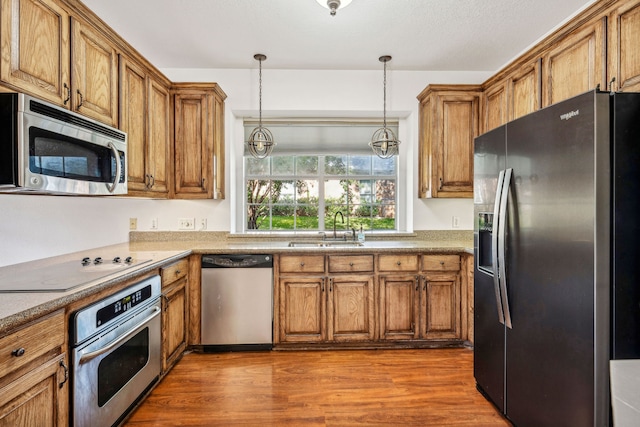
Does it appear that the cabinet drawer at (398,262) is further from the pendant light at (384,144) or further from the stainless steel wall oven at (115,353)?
the stainless steel wall oven at (115,353)

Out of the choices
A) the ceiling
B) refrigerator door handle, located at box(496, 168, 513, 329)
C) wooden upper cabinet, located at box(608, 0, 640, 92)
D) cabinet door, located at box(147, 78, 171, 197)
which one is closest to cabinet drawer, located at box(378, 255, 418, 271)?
refrigerator door handle, located at box(496, 168, 513, 329)

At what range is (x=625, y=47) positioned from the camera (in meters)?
1.64

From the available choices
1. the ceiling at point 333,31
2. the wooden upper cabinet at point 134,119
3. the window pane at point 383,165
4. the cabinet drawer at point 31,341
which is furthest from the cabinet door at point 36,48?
the window pane at point 383,165

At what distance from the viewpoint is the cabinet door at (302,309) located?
2.69 meters

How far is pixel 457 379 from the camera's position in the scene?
7.45ft

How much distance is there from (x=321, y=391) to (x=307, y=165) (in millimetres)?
2130

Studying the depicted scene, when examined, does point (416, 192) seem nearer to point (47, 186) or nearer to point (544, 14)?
point (544, 14)

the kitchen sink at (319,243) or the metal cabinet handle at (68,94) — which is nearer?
the metal cabinet handle at (68,94)

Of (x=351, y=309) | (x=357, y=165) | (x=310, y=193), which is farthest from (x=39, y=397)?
(x=357, y=165)

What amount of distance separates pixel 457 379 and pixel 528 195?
1.43 m

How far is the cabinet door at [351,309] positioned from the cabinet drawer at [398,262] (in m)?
0.16

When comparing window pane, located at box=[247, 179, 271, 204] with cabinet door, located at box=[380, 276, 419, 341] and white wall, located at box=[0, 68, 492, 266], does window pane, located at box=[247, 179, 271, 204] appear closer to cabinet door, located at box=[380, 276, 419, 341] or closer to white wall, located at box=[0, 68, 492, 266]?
white wall, located at box=[0, 68, 492, 266]

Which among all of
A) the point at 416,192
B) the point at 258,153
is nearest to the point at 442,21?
the point at 416,192

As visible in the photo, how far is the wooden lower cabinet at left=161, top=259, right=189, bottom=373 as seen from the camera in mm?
2213
